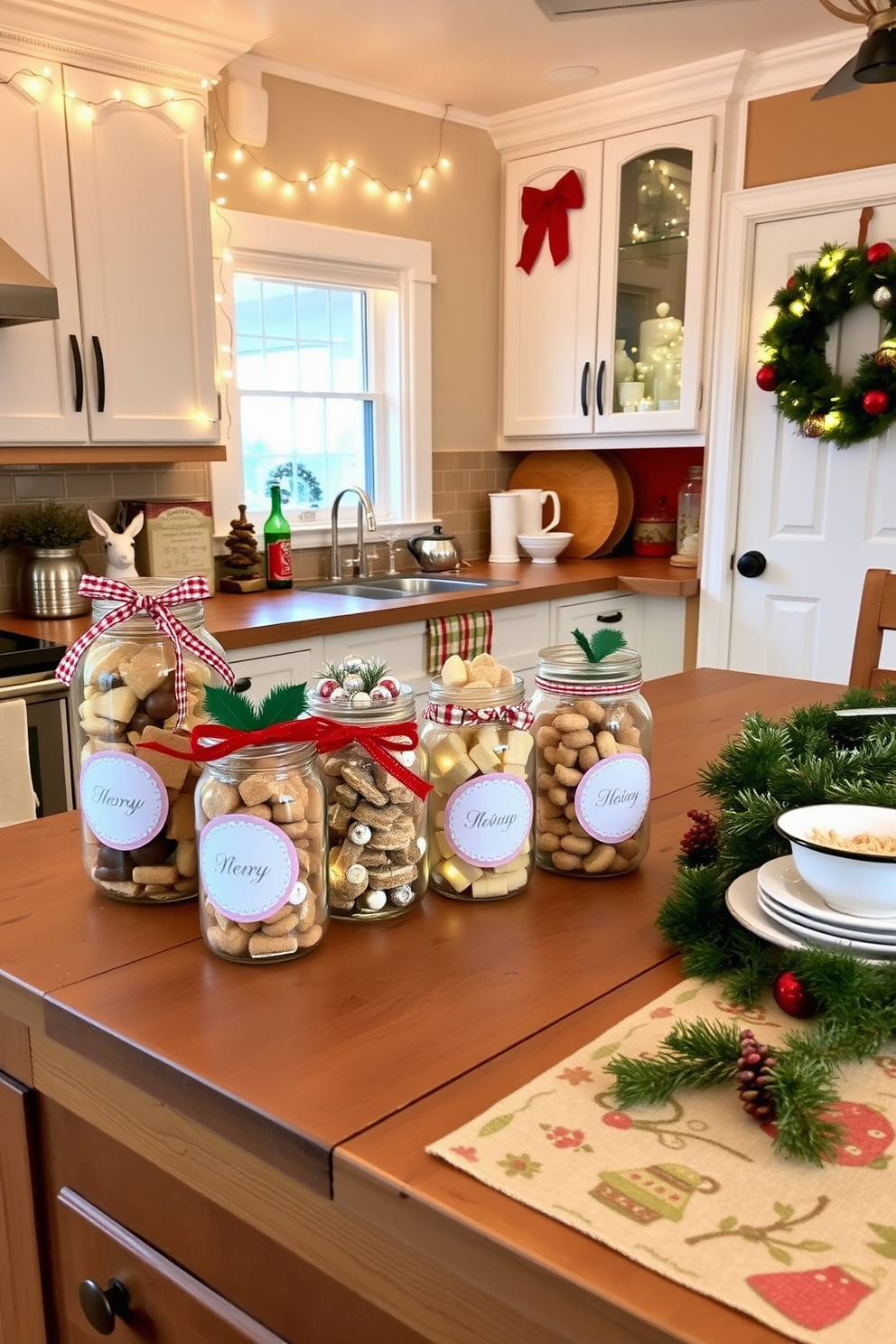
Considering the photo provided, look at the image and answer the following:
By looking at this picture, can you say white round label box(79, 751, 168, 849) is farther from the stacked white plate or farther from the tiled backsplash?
the tiled backsplash

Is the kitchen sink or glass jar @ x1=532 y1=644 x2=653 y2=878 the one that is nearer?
glass jar @ x1=532 y1=644 x2=653 y2=878

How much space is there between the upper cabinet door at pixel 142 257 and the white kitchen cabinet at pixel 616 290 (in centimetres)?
148

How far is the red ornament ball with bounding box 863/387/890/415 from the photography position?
317 centimetres

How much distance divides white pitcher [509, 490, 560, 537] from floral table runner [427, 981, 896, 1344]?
3.50 m

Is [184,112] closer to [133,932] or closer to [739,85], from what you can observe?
[739,85]

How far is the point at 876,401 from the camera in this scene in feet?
10.4

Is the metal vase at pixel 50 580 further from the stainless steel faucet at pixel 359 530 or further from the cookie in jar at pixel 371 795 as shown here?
the cookie in jar at pixel 371 795

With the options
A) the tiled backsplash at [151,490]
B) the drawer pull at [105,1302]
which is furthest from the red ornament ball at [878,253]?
the drawer pull at [105,1302]

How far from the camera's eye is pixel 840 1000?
2.42 feet

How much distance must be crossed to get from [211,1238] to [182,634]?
475 millimetres

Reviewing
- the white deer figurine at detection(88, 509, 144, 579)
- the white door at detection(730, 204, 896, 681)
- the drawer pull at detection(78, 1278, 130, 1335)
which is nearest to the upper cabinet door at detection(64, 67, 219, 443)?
the white deer figurine at detection(88, 509, 144, 579)

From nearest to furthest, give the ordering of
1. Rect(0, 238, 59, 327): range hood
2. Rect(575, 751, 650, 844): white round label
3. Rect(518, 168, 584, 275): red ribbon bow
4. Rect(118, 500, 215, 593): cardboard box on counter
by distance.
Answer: Rect(575, 751, 650, 844): white round label, Rect(0, 238, 59, 327): range hood, Rect(118, 500, 215, 593): cardboard box on counter, Rect(518, 168, 584, 275): red ribbon bow

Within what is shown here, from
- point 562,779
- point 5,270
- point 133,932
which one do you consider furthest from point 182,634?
point 5,270

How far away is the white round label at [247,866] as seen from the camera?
811 millimetres
